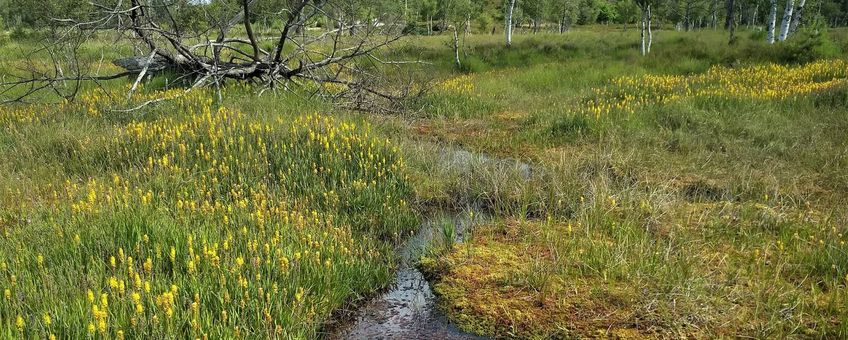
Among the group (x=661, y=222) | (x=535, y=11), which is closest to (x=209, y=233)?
(x=661, y=222)

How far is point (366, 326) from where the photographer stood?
3877mm

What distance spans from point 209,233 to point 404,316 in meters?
1.54

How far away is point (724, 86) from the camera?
12.0 m

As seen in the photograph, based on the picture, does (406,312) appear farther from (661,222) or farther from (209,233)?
(661,222)

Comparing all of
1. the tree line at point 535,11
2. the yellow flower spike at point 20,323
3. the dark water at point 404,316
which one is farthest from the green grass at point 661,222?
the tree line at point 535,11

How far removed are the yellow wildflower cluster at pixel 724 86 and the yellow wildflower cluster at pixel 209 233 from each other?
534cm

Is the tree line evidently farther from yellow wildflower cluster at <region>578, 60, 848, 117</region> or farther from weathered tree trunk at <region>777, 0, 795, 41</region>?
yellow wildflower cluster at <region>578, 60, 848, 117</region>

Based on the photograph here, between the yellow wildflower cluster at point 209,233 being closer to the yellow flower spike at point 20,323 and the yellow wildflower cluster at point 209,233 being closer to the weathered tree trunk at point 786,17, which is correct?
the yellow flower spike at point 20,323

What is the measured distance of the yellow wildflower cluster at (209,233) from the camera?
3.10 m

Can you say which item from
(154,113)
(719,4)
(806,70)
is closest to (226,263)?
(154,113)

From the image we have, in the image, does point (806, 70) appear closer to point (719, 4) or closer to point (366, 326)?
point (366, 326)

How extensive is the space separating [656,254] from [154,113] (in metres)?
7.12

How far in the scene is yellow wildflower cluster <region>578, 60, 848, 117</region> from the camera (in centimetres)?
1065

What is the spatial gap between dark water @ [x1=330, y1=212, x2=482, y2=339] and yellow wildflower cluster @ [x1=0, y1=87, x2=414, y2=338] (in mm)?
183
